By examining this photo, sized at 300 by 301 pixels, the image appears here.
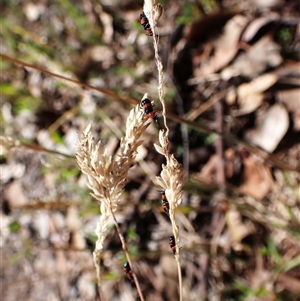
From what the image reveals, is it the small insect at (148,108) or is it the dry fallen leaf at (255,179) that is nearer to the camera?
A: the small insect at (148,108)

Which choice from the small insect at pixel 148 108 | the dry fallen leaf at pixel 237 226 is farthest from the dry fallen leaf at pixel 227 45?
the small insect at pixel 148 108

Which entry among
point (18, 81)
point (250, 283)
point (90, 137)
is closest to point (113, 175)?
point (90, 137)

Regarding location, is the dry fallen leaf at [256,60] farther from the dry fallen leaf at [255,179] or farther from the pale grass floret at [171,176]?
the pale grass floret at [171,176]

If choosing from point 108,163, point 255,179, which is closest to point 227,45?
point 255,179

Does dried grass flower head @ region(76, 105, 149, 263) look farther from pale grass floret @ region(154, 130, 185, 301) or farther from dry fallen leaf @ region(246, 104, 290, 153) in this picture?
dry fallen leaf @ region(246, 104, 290, 153)

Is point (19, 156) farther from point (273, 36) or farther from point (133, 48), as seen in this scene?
point (273, 36)

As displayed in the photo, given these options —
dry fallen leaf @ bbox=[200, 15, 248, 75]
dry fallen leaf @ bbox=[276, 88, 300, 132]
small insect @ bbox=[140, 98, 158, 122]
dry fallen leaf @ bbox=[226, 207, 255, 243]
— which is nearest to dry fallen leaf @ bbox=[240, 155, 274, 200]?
dry fallen leaf @ bbox=[226, 207, 255, 243]

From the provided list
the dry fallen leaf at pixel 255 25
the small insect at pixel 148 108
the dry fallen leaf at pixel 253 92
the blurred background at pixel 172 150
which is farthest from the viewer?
the dry fallen leaf at pixel 255 25

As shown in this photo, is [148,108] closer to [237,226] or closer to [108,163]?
[108,163]
